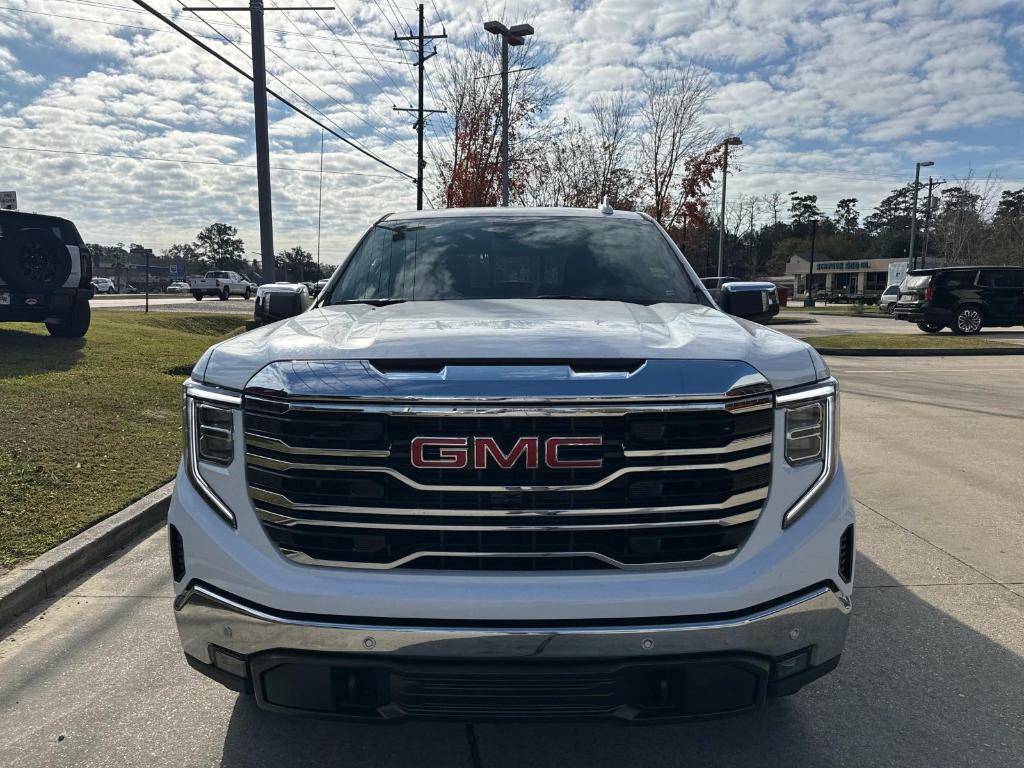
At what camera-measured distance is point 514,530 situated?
213 cm

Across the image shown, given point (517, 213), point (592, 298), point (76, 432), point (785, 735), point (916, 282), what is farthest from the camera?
point (916, 282)

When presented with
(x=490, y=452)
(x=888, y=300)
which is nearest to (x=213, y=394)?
(x=490, y=452)

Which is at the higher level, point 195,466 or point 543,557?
point 195,466

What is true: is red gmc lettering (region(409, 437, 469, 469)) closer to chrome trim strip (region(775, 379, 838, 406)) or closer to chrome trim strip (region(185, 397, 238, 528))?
chrome trim strip (region(185, 397, 238, 528))

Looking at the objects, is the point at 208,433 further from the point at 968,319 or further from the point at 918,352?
the point at 968,319

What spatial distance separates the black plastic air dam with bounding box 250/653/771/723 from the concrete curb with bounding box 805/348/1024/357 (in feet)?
52.6

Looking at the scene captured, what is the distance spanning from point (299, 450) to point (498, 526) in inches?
23.2

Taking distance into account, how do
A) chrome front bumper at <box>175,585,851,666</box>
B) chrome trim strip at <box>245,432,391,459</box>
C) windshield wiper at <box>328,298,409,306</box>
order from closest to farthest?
chrome front bumper at <box>175,585,851,666</box>, chrome trim strip at <box>245,432,391,459</box>, windshield wiper at <box>328,298,409,306</box>

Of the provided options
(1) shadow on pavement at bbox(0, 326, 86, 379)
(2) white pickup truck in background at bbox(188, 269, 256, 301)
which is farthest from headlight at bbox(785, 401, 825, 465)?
(2) white pickup truck in background at bbox(188, 269, 256, 301)

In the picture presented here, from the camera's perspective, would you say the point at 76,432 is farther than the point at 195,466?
Yes

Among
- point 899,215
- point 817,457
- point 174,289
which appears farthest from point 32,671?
point 899,215

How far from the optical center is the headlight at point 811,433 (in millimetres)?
2244

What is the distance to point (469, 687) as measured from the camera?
2051mm

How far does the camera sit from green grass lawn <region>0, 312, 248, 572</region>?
484cm
